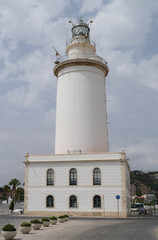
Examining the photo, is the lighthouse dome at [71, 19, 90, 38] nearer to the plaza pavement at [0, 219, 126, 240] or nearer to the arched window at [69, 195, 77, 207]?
the arched window at [69, 195, 77, 207]

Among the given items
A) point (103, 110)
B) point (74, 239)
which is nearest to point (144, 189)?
point (103, 110)

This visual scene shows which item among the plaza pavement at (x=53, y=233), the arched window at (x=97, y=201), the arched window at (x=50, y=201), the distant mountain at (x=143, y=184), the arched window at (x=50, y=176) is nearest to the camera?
the plaza pavement at (x=53, y=233)

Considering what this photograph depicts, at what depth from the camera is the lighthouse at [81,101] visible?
40188 mm

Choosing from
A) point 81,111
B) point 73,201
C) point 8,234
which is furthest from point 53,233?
point 81,111

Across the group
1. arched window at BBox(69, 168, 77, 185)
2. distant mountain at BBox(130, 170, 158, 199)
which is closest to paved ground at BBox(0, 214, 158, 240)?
arched window at BBox(69, 168, 77, 185)

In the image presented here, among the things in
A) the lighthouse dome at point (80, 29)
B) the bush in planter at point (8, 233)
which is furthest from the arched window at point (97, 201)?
the lighthouse dome at point (80, 29)

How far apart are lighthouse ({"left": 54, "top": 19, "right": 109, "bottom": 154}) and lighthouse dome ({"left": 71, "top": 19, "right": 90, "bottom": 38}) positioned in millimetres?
848

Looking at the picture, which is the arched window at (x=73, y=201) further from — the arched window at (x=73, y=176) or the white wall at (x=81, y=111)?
the white wall at (x=81, y=111)

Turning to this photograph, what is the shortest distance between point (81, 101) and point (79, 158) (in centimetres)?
828

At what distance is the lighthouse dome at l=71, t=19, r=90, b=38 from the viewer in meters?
45.4

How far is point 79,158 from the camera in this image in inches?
1464

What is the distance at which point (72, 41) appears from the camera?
45406 mm

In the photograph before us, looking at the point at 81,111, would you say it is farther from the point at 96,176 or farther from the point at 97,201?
the point at 97,201

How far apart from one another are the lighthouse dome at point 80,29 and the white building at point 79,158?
0.41 metres
